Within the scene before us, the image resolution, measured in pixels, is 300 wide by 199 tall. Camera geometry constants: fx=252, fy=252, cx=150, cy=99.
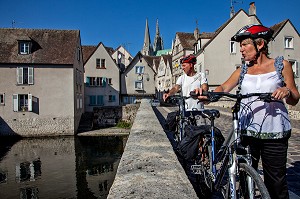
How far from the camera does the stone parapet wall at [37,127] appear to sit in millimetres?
27719

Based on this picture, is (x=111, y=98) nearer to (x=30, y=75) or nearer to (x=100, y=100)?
(x=100, y=100)

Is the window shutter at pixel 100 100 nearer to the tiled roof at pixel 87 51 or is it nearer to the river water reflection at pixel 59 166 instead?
the tiled roof at pixel 87 51

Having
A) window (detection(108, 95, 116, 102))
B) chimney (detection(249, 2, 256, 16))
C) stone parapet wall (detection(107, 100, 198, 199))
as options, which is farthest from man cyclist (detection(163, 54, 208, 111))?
window (detection(108, 95, 116, 102))

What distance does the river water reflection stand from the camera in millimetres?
16703

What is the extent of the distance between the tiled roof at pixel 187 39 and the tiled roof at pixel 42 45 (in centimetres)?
1441

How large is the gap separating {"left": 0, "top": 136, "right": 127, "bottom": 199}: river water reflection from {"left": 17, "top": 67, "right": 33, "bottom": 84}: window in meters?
6.52

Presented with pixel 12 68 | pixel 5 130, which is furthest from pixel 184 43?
pixel 5 130

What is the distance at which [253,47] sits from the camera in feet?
7.13

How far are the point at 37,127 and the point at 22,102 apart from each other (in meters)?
3.30

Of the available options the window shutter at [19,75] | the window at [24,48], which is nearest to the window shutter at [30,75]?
the window shutter at [19,75]

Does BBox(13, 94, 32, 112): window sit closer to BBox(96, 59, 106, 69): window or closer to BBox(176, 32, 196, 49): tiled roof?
BBox(96, 59, 106, 69): window

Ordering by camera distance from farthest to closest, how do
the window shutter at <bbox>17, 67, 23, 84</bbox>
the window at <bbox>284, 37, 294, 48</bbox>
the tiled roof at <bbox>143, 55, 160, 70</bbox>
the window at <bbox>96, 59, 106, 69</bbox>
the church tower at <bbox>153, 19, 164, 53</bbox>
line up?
the church tower at <bbox>153, 19, 164, 53</bbox>, the tiled roof at <bbox>143, 55, 160, 70</bbox>, the window at <bbox>96, 59, 106, 69</bbox>, the window at <bbox>284, 37, 294, 48</bbox>, the window shutter at <bbox>17, 67, 23, 84</bbox>

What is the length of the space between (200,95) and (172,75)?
41602 mm

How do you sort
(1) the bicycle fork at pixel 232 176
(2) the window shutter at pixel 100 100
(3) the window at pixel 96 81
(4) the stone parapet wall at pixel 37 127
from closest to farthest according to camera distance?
(1) the bicycle fork at pixel 232 176 < (4) the stone parapet wall at pixel 37 127 < (3) the window at pixel 96 81 < (2) the window shutter at pixel 100 100
